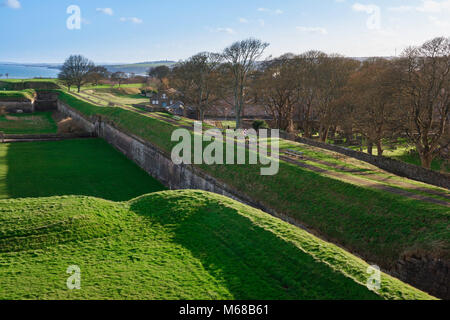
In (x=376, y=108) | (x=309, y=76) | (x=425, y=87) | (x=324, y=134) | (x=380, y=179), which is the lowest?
(x=380, y=179)

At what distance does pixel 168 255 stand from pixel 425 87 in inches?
940

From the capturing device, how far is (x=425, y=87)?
26.4 meters

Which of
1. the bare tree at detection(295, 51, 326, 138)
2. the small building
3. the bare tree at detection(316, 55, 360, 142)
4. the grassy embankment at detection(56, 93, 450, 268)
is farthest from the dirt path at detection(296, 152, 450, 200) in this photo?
the small building

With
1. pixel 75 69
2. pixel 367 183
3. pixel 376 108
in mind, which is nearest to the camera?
pixel 367 183

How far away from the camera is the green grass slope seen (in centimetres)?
962

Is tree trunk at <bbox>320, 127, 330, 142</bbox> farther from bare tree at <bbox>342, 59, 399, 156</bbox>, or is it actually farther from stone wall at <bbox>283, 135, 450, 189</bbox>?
stone wall at <bbox>283, 135, 450, 189</bbox>

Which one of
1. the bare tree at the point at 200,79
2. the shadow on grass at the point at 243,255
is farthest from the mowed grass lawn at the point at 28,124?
the shadow on grass at the point at 243,255

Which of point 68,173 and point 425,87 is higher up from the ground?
point 425,87

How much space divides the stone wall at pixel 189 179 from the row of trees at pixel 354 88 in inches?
614

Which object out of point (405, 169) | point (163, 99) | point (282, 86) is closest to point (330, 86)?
point (282, 86)

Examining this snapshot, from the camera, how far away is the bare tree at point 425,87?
25672mm

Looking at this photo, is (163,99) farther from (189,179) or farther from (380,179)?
(380,179)

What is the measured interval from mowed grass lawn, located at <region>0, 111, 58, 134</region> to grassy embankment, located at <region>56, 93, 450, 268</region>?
128 ft
